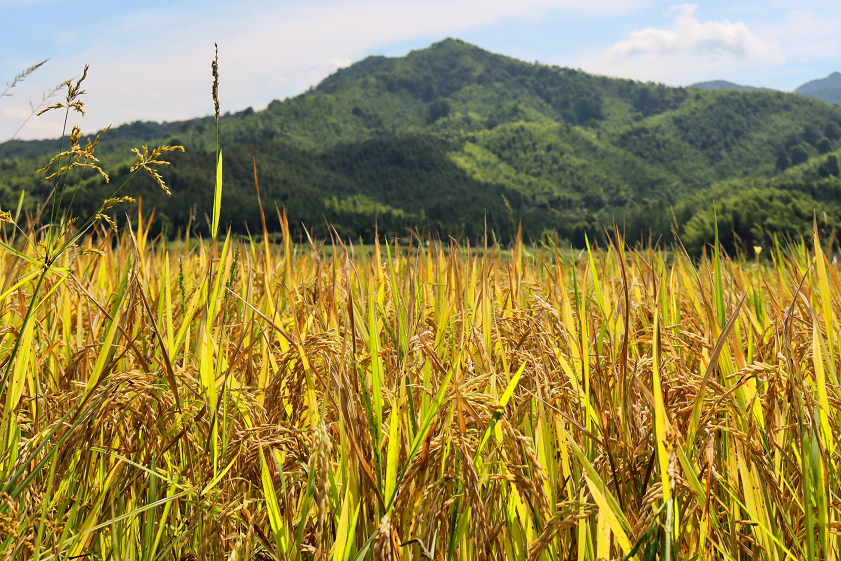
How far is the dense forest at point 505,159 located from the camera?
2984 centimetres

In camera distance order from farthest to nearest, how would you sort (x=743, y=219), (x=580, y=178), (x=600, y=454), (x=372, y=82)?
(x=372, y=82), (x=580, y=178), (x=743, y=219), (x=600, y=454)

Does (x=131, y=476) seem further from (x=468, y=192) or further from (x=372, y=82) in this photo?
(x=372, y=82)

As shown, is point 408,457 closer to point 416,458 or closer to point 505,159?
point 416,458

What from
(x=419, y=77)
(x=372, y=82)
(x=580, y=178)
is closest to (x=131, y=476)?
(x=580, y=178)

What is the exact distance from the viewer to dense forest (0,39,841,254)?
29.8m

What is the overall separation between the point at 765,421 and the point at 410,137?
211 feet

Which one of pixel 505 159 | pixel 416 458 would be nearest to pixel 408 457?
pixel 416 458

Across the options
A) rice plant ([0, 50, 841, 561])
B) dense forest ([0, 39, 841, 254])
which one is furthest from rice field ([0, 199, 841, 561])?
dense forest ([0, 39, 841, 254])

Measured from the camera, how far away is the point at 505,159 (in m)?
63.9

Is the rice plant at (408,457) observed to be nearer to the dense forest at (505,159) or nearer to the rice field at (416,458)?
the rice field at (416,458)

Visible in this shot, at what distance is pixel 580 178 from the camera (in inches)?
2378

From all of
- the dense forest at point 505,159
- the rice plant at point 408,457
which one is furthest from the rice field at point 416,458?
the dense forest at point 505,159

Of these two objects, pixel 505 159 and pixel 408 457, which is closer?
pixel 408 457

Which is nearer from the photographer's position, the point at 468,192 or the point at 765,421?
the point at 765,421
